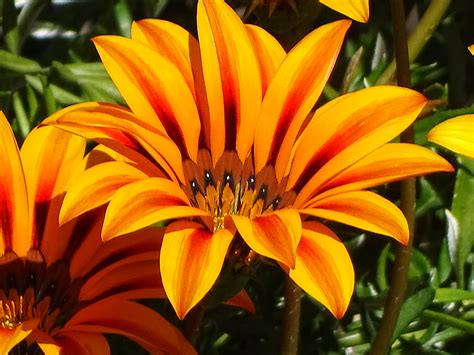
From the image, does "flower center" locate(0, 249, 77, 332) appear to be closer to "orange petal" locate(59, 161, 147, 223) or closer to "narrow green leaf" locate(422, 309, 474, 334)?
"orange petal" locate(59, 161, 147, 223)

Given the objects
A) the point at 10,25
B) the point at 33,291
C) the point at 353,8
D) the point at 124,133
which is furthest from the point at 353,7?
the point at 10,25

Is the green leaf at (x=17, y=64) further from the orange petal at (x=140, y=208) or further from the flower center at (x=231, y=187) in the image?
the orange petal at (x=140, y=208)

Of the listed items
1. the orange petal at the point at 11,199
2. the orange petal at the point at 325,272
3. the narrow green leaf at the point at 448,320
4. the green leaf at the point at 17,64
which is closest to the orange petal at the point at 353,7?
the orange petal at the point at 325,272

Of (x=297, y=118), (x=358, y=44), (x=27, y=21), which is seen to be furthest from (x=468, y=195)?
(x=27, y=21)

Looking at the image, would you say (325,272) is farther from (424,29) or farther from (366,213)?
(424,29)

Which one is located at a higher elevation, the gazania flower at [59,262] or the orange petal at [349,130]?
the orange petal at [349,130]

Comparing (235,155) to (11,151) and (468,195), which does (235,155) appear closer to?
(11,151)
